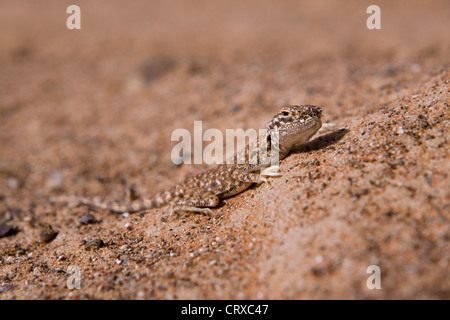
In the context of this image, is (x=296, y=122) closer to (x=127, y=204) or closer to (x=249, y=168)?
(x=249, y=168)

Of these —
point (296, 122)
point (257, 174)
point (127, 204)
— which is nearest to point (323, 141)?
point (296, 122)

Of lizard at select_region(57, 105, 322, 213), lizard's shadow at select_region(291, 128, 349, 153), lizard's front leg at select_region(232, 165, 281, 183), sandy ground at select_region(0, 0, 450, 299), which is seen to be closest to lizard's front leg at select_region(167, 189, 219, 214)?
lizard at select_region(57, 105, 322, 213)

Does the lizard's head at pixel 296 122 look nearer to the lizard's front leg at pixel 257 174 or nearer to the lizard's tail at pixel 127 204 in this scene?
the lizard's front leg at pixel 257 174

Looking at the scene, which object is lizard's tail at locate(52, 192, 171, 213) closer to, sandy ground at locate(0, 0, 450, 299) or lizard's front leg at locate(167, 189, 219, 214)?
sandy ground at locate(0, 0, 450, 299)

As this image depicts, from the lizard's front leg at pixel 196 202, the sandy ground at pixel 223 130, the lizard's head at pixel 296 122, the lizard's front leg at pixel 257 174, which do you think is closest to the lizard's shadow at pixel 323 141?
the sandy ground at pixel 223 130

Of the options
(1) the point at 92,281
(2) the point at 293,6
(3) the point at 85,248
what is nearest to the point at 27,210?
(3) the point at 85,248
